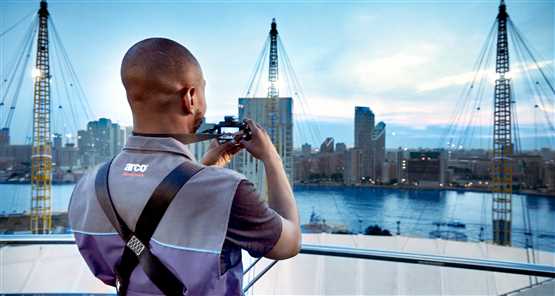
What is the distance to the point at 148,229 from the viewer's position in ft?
1.80

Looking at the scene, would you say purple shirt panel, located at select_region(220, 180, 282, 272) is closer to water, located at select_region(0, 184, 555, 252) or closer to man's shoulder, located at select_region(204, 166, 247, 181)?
man's shoulder, located at select_region(204, 166, 247, 181)

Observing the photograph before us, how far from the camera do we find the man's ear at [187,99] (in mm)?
596

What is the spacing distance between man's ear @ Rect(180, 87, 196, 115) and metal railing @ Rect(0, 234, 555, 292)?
0.76m

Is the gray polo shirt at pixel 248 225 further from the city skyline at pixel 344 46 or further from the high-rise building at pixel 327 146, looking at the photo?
the high-rise building at pixel 327 146

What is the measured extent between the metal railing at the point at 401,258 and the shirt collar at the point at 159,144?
743 millimetres

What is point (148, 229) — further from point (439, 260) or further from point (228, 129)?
point (439, 260)

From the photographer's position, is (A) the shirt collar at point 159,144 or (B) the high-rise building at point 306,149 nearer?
(A) the shirt collar at point 159,144

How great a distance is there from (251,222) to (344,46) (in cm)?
1016

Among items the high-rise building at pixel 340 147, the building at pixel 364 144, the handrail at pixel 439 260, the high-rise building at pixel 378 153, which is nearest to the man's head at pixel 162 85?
the handrail at pixel 439 260

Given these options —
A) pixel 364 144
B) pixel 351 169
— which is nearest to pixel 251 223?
pixel 351 169

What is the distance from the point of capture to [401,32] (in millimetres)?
9297

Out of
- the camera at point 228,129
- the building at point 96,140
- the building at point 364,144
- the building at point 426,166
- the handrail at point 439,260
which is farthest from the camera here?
the building at point 426,166

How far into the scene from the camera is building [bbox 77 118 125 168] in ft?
14.6

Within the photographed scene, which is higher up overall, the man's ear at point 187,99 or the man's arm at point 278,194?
the man's ear at point 187,99
